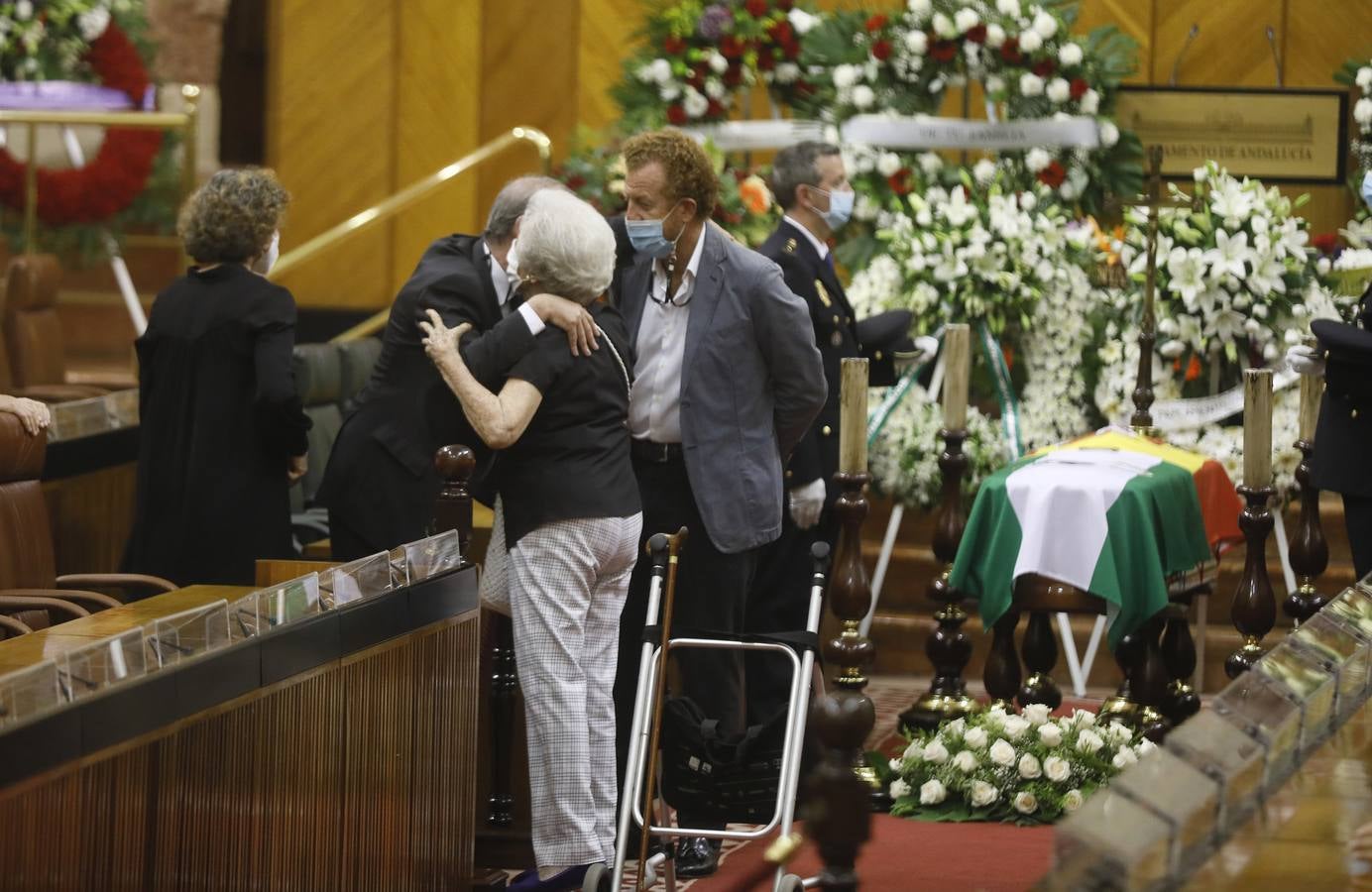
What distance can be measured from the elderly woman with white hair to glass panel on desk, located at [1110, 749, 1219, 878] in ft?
5.66

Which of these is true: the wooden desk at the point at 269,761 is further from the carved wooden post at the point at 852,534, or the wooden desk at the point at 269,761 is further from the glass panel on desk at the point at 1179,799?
the glass panel on desk at the point at 1179,799

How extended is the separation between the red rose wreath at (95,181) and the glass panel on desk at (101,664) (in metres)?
6.12

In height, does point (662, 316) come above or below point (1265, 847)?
above

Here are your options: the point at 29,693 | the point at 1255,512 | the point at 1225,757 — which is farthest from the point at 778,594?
the point at 29,693

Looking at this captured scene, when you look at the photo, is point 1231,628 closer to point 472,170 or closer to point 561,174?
point 561,174

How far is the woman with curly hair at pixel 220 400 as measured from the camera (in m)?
5.03

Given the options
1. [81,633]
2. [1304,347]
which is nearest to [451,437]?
[81,633]

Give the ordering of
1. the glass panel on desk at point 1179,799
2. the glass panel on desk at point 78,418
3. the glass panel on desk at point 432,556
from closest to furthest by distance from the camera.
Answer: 1. the glass panel on desk at point 1179,799
2. the glass panel on desk at point 432,556
3. the glass panel on desk at point 78,418

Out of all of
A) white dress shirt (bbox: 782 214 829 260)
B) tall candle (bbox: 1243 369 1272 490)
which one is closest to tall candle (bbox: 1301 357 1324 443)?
tall candle (bbox: 1243 369 1272 490)

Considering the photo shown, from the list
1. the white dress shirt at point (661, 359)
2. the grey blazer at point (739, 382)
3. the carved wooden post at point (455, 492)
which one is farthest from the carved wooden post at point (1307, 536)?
the carved wooden post at point (455, 492)

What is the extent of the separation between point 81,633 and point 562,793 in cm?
105

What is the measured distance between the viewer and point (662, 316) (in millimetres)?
4527

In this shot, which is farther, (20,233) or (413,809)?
(20,233)

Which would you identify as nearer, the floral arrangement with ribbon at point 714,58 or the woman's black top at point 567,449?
the woman's black top at point 567,449
